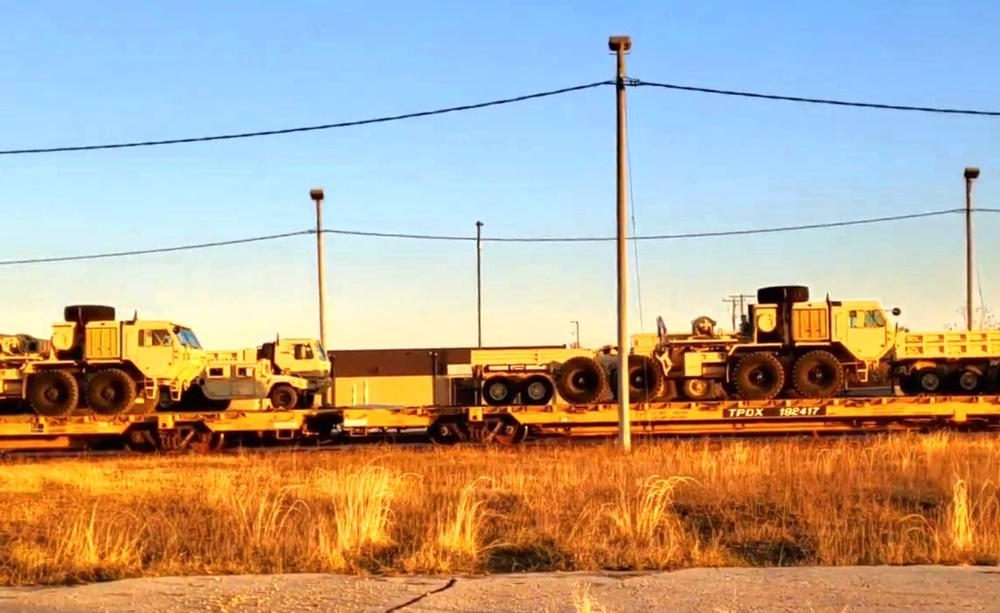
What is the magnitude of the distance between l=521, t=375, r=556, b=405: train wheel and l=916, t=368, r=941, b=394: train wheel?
8.83 metres

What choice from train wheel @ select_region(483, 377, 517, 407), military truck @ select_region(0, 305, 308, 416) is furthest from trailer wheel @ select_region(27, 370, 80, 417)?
train wheel @ select_region(483, 377, 517, 407)

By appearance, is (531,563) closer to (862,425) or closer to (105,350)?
(862,425)

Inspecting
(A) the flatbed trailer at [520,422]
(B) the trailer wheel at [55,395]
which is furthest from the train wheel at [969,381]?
(B) the trailer wheel at [55,395]

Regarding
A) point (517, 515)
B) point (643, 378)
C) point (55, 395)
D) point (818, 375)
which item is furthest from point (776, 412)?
point (55, 395)

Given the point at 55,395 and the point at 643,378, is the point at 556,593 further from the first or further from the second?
the point at 55,395

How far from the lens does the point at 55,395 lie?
2395 cm

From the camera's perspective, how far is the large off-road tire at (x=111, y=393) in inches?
939

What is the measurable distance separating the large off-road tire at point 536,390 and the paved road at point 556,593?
56.2 ft

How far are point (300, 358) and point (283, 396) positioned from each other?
353 cm

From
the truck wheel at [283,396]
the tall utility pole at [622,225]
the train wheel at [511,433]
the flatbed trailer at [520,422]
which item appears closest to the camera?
the tall utility pole at [622,225]

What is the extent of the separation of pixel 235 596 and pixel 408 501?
4.75 meters

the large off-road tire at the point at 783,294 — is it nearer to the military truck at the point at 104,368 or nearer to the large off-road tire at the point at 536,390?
the large off-road tire at the point at 536,390

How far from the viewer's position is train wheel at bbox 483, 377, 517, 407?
25.5m

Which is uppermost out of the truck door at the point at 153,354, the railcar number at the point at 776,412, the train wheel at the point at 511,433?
the truck door at the point at 153,354
